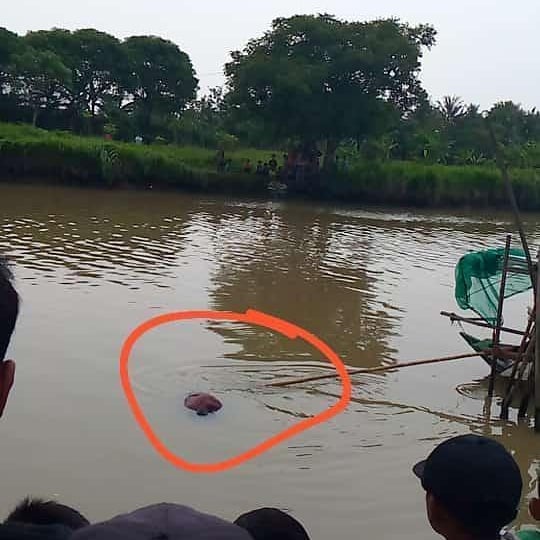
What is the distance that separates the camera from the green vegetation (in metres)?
26.1

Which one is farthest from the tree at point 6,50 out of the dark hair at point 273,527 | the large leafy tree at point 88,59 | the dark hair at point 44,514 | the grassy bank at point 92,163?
the dark hair at point 44,514

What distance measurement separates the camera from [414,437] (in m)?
6.68

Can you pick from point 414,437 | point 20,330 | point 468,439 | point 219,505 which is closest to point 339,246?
point 20,330

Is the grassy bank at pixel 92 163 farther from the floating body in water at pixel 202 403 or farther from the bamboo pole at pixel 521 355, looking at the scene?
the bamboo pole at pixel 521 355

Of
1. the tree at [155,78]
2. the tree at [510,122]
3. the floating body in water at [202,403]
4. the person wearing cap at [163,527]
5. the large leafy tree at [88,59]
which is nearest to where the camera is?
the person wearing cap at [163,527]

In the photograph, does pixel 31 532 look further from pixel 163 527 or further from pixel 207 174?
pixel 207 174

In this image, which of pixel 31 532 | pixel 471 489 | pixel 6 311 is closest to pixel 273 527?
pixel 471 489

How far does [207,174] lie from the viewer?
2661 cm

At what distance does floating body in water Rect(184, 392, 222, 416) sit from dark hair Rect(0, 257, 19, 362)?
17.2 ft

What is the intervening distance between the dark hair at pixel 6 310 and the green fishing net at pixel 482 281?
6.58m

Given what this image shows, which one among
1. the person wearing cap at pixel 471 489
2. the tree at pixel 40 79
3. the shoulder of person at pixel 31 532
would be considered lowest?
the person wearing cap at pixel 471 489

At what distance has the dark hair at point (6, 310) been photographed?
1.49 meters

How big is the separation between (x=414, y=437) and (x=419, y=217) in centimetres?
1969

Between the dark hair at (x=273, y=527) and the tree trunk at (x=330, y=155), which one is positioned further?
the tree trunk at (x=330, y=155)
